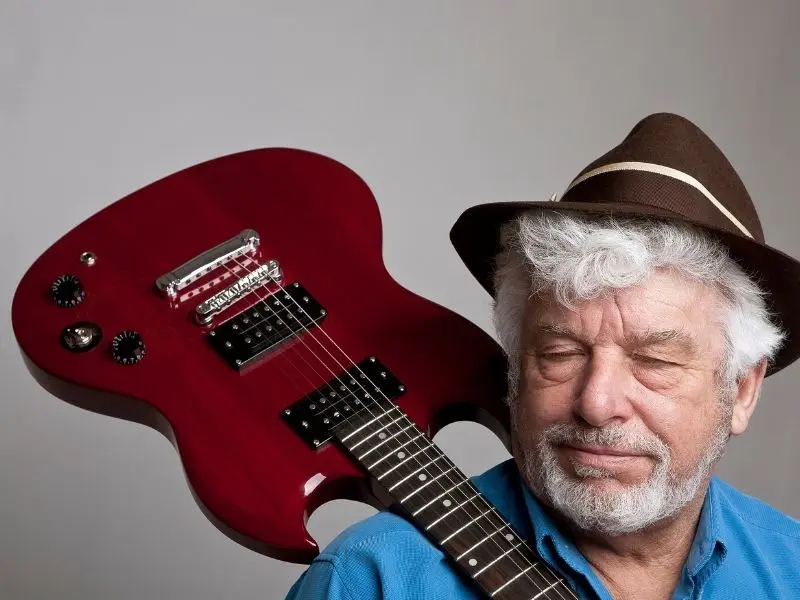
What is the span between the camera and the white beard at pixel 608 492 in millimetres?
2004

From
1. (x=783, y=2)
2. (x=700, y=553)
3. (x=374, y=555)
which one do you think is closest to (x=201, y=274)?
(x=374, y=555)

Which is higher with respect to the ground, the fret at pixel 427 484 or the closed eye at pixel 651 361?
the closed eye at pixel 651 361

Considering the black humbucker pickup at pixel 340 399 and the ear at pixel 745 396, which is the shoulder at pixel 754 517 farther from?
the black humbucker pickup at pixel 340 399

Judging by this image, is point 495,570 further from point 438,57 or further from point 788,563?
point 438,57

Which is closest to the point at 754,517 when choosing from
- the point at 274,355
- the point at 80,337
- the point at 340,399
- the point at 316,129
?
the point at 340,399

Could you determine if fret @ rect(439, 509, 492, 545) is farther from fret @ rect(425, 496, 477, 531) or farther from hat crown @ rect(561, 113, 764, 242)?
hat crown @ rect(561, 113, 764, 242)

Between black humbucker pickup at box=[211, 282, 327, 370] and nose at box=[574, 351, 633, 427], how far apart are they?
470mm

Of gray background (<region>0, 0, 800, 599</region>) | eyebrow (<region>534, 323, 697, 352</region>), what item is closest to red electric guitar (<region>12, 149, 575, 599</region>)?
eyebrow (<region>534, 323, 697, 352</region>)

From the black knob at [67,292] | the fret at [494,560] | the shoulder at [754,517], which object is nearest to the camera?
the fret at [494,560]

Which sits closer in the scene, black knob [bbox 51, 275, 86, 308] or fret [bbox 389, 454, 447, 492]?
fret [bbox 389, 454, 447, 492]

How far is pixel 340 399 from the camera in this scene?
2127 millimetres

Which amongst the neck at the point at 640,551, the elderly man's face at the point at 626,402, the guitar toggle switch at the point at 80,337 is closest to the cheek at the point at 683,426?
the elderly man's face at the point at 626,402

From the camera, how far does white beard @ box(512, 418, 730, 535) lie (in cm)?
200

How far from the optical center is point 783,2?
370 centimetres
